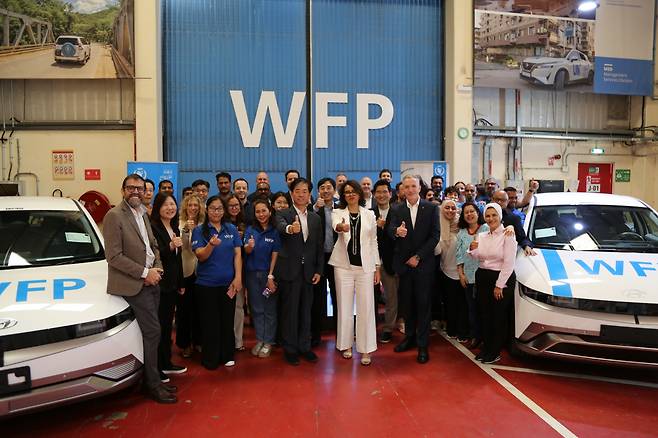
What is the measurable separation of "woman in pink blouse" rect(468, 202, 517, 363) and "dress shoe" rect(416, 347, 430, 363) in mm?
507

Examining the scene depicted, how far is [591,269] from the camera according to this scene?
3631mm

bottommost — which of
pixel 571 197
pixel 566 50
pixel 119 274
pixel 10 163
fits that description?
pixel 119 274

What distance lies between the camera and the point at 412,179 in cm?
419

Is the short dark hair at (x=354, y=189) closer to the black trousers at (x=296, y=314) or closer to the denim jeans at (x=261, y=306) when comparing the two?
the black trousers at (x=296, y=314)

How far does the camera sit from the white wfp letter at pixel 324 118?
377 inches

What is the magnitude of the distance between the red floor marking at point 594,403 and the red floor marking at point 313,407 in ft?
→ 0.69

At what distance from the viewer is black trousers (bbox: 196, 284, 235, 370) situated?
12.7ft

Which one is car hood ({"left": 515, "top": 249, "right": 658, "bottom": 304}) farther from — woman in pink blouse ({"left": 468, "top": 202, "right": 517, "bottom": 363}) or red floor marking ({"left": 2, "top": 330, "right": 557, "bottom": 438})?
red floor marking ({"left": 2, "top": 330, "right": 557, "bottom": 438})

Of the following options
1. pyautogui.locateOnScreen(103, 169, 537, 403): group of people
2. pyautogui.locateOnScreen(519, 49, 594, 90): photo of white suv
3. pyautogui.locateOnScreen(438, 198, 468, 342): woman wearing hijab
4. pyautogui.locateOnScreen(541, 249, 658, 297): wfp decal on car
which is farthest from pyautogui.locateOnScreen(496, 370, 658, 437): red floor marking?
pyautogui.locateOnScreen(519, 49, 594, 90): photo of white suv

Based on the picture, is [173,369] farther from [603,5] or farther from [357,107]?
[603,5]

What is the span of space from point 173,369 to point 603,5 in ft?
36.4

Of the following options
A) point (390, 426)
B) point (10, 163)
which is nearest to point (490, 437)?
point (390, 426)

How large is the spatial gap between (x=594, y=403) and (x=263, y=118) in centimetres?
781

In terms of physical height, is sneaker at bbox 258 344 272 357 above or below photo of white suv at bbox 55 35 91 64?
below
